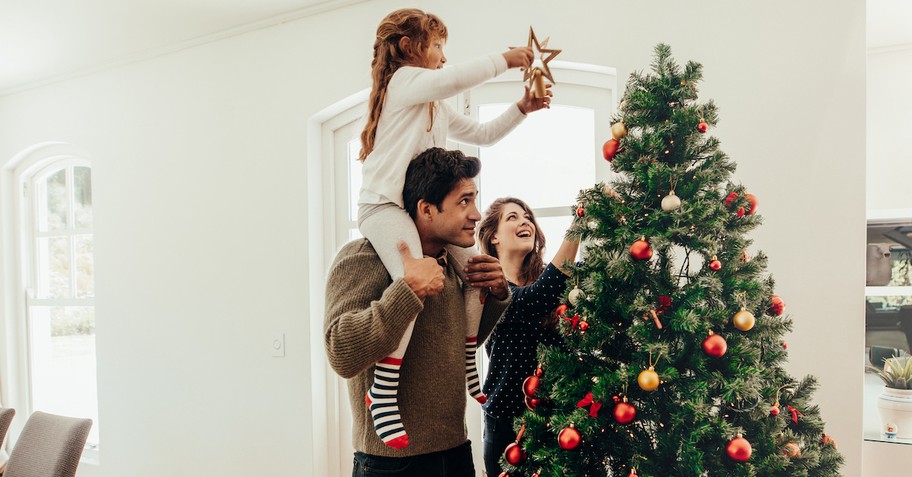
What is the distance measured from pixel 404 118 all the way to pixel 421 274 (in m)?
0.36

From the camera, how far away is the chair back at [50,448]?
86.4 inches

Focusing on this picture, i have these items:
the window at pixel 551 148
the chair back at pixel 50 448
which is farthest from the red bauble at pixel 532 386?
the chair back at pixel 50 448

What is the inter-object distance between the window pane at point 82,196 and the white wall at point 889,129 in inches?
167

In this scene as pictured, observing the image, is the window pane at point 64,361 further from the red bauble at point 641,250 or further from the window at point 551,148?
the red bauble at point 641,250

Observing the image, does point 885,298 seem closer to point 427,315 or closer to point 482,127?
point 482,127

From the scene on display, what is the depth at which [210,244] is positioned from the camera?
3156mm

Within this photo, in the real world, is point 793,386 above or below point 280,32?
below

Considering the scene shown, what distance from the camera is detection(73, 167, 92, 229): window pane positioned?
3.88 meters

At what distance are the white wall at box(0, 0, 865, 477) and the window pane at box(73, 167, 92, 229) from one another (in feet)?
0.96

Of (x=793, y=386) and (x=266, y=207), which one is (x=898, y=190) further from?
(x=266, y=207)

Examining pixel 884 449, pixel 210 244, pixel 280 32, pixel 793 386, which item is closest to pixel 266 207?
pixel 210 244

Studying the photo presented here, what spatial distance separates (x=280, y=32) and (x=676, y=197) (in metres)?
2.39

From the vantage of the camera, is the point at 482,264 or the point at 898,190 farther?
the point at 898,190

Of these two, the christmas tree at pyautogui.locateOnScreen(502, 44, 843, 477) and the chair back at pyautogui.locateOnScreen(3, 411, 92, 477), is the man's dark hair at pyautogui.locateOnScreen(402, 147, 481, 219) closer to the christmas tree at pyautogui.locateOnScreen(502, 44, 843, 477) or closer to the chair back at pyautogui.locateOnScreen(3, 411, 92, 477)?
the christmas tree at pyautogui.locateOnScreen(502, 44, 843, 477)
